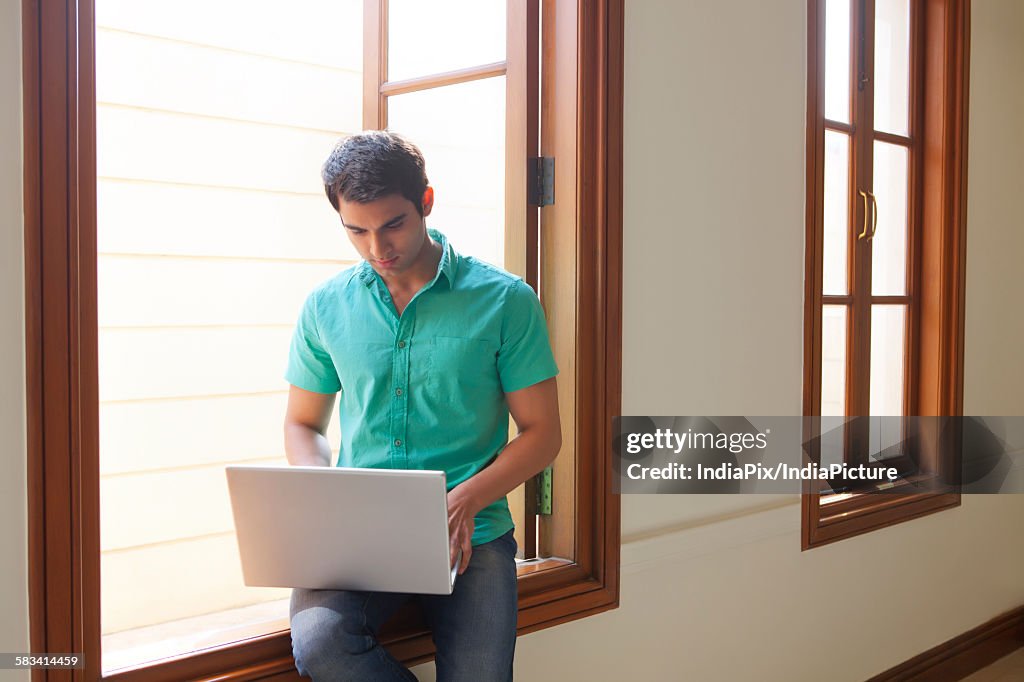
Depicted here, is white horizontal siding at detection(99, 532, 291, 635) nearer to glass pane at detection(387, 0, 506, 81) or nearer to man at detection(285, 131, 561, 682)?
man at detection(285, 131, 561, 682)

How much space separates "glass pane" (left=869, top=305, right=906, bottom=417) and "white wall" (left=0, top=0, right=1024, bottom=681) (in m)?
0.41

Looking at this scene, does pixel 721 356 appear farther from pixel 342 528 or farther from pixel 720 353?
pixel 342 528

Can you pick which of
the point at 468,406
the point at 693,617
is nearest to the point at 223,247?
the point at 468,406

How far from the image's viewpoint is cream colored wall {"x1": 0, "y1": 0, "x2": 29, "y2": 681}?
52.7 inches

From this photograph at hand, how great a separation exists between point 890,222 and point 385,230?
219 centimetres

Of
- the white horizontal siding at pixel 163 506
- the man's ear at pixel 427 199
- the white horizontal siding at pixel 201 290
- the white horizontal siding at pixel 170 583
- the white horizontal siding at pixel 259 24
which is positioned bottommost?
the white horizontal siding at pixel 170 583

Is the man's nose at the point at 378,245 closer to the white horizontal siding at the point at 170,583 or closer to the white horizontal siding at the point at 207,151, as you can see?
the white horizontal siding at the point at 207,151

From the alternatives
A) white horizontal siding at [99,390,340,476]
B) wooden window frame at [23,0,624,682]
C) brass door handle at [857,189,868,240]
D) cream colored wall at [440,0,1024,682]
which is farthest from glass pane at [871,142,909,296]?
wooden window frame at [23,0,624,682]

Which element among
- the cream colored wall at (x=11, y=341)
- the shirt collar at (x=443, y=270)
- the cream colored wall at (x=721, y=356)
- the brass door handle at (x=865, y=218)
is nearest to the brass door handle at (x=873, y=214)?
the brass door handle at (x=865, y=218)

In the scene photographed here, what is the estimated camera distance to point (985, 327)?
11.4ft

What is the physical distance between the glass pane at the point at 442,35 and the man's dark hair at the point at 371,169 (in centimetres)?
60

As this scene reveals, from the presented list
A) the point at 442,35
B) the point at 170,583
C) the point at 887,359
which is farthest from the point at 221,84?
the point at 887,359

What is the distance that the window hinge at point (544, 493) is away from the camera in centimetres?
218

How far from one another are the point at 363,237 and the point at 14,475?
2.12 ft
